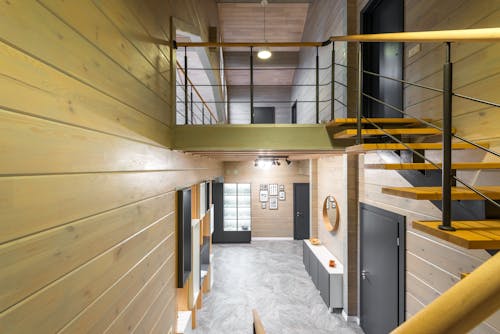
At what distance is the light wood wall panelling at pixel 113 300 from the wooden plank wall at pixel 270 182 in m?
6.70

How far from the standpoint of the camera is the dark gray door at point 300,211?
8.73 m

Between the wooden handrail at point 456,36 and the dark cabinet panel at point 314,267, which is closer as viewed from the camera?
the wooden handrail at point 456,36

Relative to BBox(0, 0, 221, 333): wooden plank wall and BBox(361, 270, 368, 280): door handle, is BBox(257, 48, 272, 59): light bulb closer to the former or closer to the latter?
BBox(0, 0, 221, 333): wooden plank wall

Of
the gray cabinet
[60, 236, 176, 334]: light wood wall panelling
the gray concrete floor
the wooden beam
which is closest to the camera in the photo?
[60, 236, 176, 334]: light wood wall panelling

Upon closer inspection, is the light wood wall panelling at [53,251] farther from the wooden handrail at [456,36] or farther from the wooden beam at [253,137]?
the wooden handrail at [456,36]

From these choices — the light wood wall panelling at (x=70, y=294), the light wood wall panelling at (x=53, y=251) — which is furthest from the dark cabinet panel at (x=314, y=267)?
the light wood wall panelling at (x=53, y=251)

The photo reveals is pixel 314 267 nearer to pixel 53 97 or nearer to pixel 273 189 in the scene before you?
pixel 273 189

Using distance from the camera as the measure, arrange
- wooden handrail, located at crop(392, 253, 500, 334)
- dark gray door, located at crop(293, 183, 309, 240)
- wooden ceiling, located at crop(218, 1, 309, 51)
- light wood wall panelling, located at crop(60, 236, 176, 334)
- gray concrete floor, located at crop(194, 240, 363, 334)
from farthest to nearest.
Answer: dark gray door, located at crop(293, 183, 309, 240) < wooden ceiling, located at crop(218, 1, 309, 51) < gray concrete floor, located at crop(194, 240, 363, 334) < light wood wall panelling, located at crop(60, 236, 176, 334) < wooden handrail, located at crop(392, 253, 500, 334)

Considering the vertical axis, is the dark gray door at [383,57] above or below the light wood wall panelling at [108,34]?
above

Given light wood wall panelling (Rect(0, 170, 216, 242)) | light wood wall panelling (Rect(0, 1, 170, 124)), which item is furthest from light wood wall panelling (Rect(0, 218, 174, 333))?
light wood wall panelling (Rect(0, 1, 170, 124))

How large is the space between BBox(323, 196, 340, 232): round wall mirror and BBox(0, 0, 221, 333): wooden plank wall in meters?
3.63

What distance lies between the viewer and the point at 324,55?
4895mm

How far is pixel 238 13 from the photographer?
20.1 feet

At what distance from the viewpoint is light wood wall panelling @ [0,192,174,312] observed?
0.76 metres
